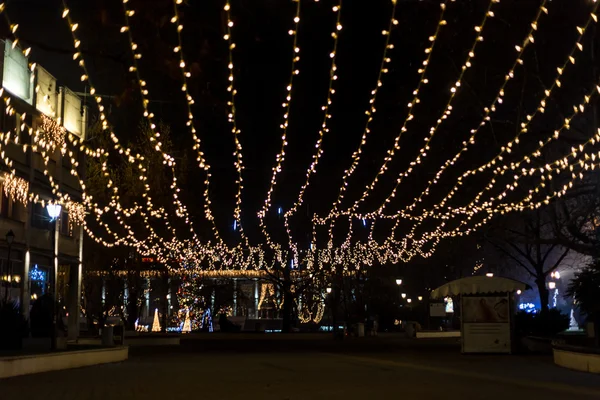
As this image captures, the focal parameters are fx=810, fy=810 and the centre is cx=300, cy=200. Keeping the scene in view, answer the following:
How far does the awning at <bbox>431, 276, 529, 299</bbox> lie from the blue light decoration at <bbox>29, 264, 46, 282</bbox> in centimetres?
1801

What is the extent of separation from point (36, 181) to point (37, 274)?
4.82m

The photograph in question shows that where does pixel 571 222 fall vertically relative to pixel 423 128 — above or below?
below

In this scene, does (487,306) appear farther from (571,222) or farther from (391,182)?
(391,182)

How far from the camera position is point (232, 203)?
48.8 metres

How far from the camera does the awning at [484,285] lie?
79.1 ft

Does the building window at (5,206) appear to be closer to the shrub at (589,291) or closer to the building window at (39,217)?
the building window at (39,217)

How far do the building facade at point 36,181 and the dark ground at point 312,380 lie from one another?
10.2m

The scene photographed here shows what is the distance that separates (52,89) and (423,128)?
15.5 m

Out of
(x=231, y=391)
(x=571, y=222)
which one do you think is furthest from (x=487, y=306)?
(x=231, y=391)

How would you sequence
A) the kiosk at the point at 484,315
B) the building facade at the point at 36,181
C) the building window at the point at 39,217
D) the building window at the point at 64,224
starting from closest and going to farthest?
the kiosk at the point at 484,315
the building facade at the point at 36,181
the building window at the point at 39,217
the building window at the point at 64,224

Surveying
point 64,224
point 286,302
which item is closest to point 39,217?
point 64,224

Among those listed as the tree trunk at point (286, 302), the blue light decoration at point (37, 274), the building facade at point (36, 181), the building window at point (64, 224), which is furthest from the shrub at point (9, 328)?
the tree trunk at point (286, 302)

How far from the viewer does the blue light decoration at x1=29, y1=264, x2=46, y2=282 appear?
33.7 metres

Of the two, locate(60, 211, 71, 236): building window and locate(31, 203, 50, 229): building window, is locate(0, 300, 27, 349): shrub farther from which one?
locate(60, 211, 71, 236): building window
